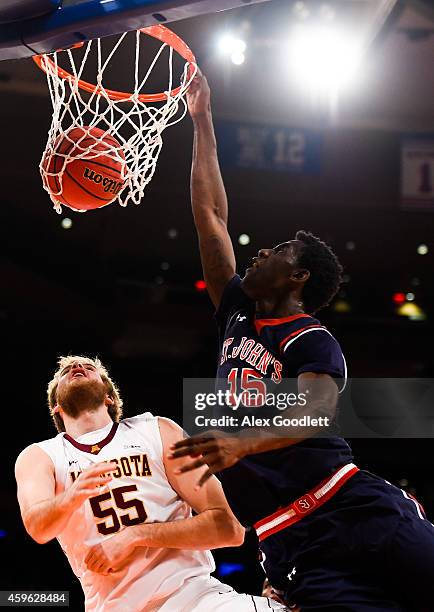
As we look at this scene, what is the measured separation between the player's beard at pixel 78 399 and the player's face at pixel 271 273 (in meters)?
0.88

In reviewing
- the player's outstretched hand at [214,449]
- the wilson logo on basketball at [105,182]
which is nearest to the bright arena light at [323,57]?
the wilson logo on basketball at [105,182]

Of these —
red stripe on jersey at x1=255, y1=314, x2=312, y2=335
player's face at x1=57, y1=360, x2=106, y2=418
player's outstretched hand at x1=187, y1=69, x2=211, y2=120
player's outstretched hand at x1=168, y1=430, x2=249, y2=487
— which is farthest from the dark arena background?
player's outstretched hand at x1=168, y1=430, x2=249, y2=487

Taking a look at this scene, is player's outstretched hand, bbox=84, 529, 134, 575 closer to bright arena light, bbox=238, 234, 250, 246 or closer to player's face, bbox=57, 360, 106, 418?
player's face, bbox=57, 360, 106, 418

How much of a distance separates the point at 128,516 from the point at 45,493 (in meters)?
0.32

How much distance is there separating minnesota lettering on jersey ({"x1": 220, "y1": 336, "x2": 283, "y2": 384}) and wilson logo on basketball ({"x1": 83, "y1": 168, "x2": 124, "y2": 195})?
3.08 feet

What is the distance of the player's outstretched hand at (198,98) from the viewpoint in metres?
3.39

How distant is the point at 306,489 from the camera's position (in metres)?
2.43

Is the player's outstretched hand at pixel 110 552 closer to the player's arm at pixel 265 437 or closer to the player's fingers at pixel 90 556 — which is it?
the player's fingers at pixel 90 556

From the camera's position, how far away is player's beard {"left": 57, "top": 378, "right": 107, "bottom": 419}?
3.25 m

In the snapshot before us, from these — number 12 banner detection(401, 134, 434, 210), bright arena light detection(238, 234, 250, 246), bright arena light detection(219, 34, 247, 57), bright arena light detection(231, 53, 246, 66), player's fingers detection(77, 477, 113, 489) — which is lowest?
player's fingers detection(77, 477, 113, 489)

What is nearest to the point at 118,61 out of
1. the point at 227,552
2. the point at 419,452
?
the point at 227,552

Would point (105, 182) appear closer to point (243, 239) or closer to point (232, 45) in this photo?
point (232, 45)

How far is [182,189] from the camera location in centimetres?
923

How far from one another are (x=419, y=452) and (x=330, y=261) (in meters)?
7.03
